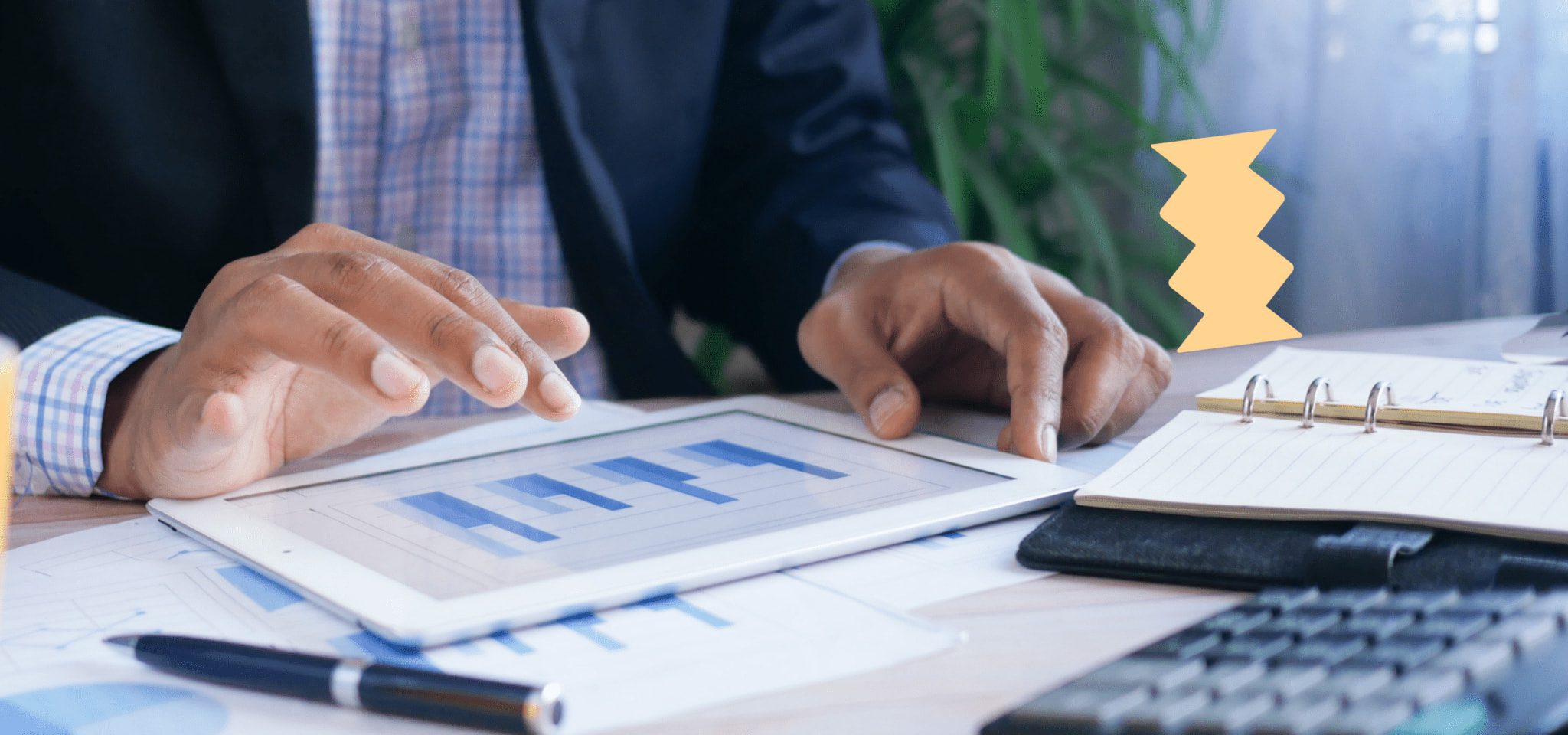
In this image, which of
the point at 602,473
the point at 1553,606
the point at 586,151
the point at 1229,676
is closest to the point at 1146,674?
the point at 1229,676

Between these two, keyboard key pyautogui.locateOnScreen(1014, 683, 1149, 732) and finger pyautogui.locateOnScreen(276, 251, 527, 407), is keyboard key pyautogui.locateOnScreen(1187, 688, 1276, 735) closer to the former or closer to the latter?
keyboard key pyautogui.locateOnScreen(1014, 683, 1149, 732)

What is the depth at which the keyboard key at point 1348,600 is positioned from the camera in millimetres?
363

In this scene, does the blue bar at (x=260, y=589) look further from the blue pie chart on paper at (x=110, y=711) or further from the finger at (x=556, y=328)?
the finger at (x=556, y=328)

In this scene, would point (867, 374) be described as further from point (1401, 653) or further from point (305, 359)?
point (1401, 653)

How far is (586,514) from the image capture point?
528mm

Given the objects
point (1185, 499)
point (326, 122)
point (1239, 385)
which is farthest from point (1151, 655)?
point (326, 122)

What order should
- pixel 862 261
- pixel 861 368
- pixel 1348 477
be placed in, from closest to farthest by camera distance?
pixel 1348 477 → pixel 861 368 → pixel 862 261

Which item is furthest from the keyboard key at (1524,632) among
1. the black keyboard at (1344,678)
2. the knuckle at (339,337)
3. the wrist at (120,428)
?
the wrist at (120,428)

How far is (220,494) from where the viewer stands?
0.59 meters

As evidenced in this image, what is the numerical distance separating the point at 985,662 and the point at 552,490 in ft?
0.85

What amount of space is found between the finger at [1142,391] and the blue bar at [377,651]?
0.40 m

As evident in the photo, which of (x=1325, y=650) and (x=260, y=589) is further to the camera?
(x=260, y=589)

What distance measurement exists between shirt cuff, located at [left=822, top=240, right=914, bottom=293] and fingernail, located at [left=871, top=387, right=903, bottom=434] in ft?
0.89

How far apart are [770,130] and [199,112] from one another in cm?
51
